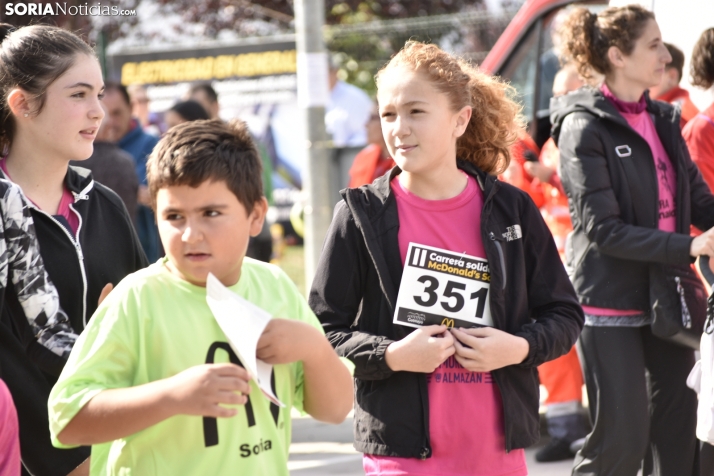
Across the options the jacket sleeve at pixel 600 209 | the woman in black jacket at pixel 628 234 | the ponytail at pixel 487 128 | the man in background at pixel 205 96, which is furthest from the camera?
the man in background at pixel 205 96

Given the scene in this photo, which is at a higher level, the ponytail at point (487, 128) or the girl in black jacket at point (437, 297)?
the ponytail at point (487, 128)

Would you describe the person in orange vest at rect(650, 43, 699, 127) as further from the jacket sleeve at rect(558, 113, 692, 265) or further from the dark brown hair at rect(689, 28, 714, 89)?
the jacket sleeve at rect(558, 113, 692, 265)

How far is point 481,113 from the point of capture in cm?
328

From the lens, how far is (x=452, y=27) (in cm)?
1362

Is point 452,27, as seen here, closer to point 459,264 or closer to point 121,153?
point 121,153

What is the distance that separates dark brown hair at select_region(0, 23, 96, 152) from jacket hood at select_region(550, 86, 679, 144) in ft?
6.57

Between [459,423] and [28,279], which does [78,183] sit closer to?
[28,279]

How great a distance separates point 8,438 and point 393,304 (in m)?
1.16

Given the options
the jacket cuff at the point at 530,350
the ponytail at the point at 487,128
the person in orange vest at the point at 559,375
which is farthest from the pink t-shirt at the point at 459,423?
the person in orange vest at the point at 559,375

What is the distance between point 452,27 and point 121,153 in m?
8.43

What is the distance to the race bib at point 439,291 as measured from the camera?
2969mm

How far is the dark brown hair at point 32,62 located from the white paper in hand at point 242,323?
4.00ft

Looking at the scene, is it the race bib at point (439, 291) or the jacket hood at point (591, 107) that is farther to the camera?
the jacket hood at point (591, 107)

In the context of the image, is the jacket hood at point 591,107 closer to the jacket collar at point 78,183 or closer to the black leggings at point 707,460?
the black leggings at point 707,460
